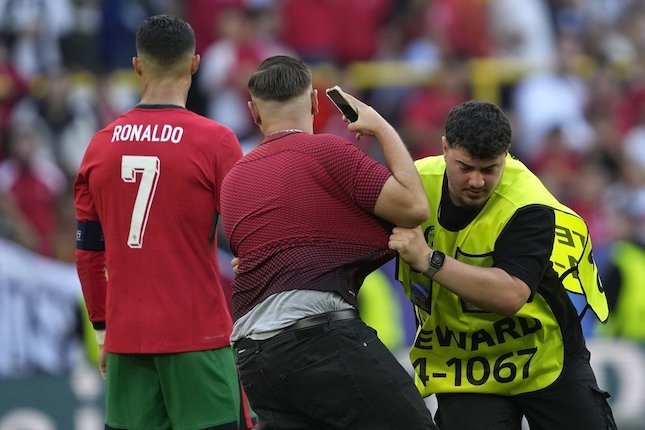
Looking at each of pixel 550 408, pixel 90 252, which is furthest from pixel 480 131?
pixel 90 252

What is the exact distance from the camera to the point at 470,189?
17.4 ft

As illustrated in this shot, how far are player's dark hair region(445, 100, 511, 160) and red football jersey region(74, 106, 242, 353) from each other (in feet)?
3.23

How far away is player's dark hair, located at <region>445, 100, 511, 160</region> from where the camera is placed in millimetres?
5172

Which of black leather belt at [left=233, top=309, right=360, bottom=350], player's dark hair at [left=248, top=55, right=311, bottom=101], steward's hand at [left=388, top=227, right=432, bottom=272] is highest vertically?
player's dark hair at [left=248, top=55, right=311, bottom=101]

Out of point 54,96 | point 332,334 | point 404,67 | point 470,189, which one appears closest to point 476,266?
point 470,189

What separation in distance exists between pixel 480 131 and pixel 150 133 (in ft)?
4.75

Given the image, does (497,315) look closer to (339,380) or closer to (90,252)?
(339,380)

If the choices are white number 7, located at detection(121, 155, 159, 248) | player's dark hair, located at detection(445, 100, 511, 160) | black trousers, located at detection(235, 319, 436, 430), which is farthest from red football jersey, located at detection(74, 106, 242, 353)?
player's dark hair, located at detection(445, 100, 511, 160)

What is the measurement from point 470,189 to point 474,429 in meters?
1.06

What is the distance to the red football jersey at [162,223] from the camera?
5.62 m

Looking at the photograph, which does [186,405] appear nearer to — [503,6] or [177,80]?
[177,80]

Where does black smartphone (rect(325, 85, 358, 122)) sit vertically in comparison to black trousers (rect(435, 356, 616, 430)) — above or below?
above

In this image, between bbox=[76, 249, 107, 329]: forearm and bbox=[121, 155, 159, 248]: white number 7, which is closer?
bbox=[121, 155, 159, 248]: white number 7

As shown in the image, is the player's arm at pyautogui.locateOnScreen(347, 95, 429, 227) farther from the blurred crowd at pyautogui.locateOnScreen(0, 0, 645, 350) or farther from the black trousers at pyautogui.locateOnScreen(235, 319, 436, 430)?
the blurred crowd at pyautogui.locateOnScreen(0, 0, 645, 350)
